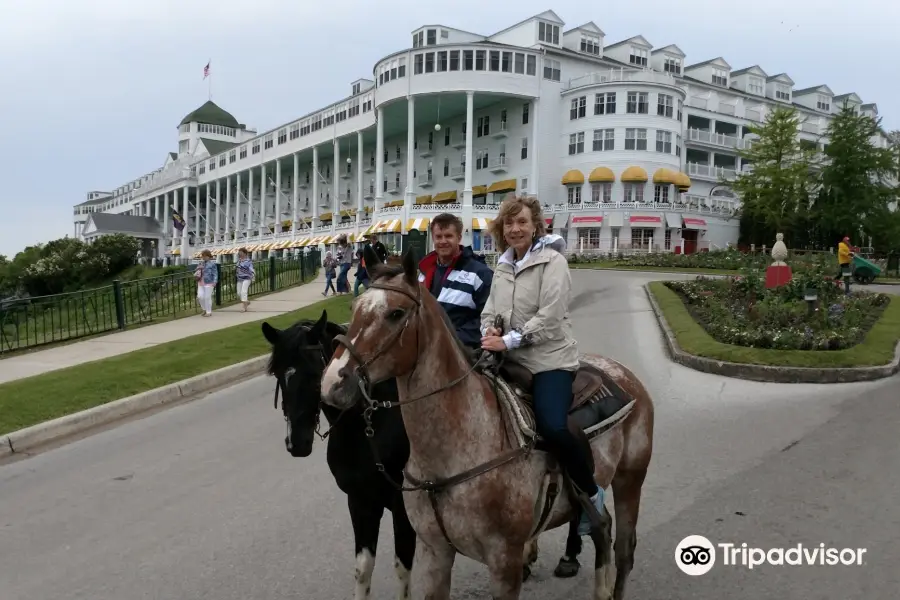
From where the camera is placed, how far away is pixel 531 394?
3.62 m

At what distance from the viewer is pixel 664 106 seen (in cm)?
5288

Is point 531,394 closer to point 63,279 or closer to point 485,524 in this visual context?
point 485,524

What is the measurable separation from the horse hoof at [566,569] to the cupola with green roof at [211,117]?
11933 cm

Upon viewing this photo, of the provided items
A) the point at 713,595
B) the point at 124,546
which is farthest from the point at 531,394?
the point at 124,546

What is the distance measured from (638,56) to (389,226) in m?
29.9

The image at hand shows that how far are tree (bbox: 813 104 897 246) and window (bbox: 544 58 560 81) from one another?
69.4ft

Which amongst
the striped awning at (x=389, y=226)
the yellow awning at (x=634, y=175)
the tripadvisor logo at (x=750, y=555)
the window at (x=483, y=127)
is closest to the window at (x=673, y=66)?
the yellow awning at (x=634, y=175)

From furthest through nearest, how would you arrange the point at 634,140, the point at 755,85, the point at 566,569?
the point at 755,85
the point at 634,140
the point at 566,569

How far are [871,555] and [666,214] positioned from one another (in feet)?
157

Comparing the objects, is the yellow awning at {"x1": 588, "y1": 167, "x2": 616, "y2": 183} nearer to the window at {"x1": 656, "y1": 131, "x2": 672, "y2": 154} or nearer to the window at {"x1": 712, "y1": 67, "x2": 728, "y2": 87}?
the window at {"x1": 656, "y1": 131, "x2": 672, "y2": 154}

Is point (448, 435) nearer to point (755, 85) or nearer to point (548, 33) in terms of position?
point (548, 33)

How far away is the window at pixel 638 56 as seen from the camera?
61562mm

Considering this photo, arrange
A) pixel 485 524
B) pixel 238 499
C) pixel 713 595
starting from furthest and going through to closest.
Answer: pixel 238 499, pixel 713 595, pixel 485 524

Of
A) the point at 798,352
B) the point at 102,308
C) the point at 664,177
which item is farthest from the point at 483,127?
the point at 798,352
